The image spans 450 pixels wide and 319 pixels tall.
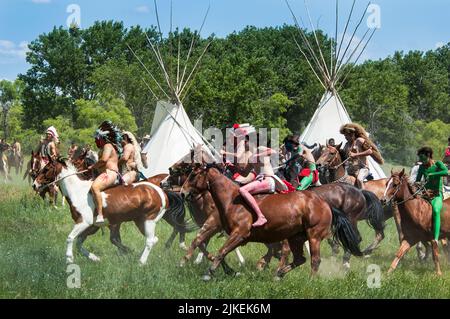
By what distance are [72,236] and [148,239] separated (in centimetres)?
136

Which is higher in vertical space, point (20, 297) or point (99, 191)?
point (99, 191)

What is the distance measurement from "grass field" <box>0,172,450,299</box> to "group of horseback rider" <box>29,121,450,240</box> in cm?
103

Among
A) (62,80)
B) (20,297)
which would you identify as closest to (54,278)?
(20,297)

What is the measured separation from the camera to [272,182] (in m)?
10.5

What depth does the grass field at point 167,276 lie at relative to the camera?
8.73 meters

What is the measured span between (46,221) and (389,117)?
43352 mm

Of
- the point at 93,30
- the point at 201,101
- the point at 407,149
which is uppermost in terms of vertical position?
the point at 93,30

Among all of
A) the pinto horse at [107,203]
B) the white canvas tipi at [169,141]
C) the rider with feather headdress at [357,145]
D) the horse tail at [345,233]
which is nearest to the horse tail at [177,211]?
the pinto horse at [107,203]


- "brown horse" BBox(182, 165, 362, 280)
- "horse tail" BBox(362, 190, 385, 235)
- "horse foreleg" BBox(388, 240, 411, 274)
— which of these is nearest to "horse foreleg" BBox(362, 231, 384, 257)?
"horse tail" BBox(362, 190, 385, 235)

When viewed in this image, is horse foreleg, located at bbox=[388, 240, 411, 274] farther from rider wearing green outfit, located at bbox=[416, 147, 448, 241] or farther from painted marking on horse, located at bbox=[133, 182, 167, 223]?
painted marking on horse, located at bbox=[133, 182, 167, 223]

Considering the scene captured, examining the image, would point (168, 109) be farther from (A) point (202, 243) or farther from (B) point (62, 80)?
(B) point (62, 80)

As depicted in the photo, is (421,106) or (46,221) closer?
(46,221)

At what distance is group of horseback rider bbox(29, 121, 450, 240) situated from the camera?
34.9ft

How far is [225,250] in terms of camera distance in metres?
9.64
